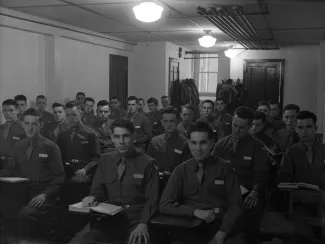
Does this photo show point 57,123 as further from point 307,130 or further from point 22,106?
point 307,130

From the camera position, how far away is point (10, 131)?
223 inches

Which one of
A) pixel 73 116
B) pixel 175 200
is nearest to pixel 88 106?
pixel 73 116

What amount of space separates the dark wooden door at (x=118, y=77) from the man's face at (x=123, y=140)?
6636 mm

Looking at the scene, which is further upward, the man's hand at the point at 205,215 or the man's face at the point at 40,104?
the man's face at the point at 40,104

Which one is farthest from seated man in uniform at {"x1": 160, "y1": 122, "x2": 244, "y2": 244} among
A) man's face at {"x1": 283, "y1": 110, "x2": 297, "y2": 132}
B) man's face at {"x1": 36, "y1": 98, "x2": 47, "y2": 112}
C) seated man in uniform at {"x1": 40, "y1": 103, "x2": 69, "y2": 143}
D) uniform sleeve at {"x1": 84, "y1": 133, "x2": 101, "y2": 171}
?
man's face at {"x1": 36, "y1": 98, "x2": 47, "y2": 112}

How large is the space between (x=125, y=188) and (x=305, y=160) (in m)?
1.91

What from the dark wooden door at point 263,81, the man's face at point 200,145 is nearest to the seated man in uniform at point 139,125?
the man's face at point 200,145

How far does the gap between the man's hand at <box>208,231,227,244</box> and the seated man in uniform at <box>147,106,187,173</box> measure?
1986mm

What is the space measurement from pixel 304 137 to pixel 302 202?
121 centimetres

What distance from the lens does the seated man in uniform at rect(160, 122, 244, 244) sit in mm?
2930

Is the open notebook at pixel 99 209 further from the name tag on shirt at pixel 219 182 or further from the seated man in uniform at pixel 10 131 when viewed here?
the seated man in uniform at pixel 10 131

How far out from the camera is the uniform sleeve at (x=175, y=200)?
2926mm

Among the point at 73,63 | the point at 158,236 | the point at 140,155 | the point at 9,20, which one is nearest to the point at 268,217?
the point at 158,236

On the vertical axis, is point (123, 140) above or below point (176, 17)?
below
